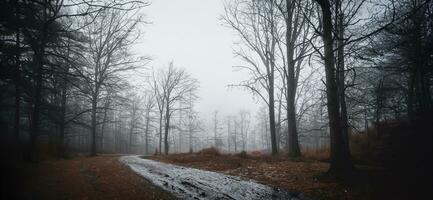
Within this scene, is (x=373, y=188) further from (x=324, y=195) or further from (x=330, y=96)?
(x=330, y=96)

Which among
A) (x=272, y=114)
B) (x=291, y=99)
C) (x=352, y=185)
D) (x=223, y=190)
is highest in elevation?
(x=291, y=99)

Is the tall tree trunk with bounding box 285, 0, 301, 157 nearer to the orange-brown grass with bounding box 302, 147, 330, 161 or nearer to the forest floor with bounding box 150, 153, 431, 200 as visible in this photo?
the orange-brown grass with bounding box 302, 147, 330, 161

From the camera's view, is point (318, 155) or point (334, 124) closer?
point (334, 124)

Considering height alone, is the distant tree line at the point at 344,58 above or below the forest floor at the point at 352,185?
above

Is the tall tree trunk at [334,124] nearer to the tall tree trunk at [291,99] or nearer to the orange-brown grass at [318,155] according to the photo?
the orange-brown grass at [318,155]

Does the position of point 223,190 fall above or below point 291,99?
below

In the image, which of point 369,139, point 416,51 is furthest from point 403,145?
point 416,51

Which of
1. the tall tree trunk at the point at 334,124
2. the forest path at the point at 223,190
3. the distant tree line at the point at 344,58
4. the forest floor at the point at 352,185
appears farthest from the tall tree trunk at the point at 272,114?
the forest path at the point at 223,190

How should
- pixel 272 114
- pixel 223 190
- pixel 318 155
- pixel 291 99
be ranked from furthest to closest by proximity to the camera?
pixel 272 114
pixel 291 99
pixel 318 155
pixel 223 190

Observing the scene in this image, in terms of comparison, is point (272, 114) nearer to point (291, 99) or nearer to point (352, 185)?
point (291, 99)

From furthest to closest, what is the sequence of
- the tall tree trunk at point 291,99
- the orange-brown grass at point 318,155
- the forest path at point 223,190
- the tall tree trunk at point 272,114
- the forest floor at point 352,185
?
the tall tree trunk at point 272,114
the tall tree trunk at point 291,99
the orange-brown grass at point 318,155
the forest path at point 223,190
the forest floor at point 352,185

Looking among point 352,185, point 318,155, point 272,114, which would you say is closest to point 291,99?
point 272,114

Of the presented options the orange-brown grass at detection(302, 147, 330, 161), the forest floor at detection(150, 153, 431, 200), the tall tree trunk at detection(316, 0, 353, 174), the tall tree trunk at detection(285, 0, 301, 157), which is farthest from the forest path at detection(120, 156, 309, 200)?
the tall tree trunk at detection(285, 0, 301, 157)

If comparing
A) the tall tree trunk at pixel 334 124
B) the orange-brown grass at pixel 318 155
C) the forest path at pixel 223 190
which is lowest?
the orange-brown grass at pixel 318 155
